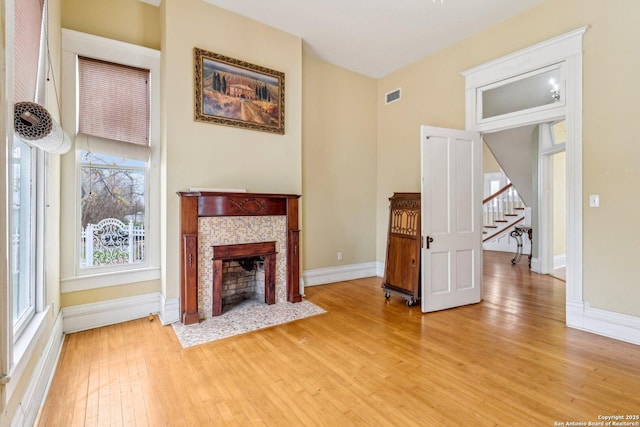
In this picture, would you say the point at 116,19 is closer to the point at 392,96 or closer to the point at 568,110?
the point at 392,96

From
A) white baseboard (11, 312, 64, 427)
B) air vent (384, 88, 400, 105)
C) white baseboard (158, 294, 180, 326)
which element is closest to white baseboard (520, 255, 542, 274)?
air vent (384, 88, 400, 105)

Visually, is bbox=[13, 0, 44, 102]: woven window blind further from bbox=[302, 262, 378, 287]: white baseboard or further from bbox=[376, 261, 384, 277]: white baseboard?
bbox=[376, 261, 384, 277]: white baseboard

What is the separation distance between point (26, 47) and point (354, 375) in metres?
3.18

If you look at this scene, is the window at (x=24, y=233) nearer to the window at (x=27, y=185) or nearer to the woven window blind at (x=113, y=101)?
the window at (x=27, y=185)

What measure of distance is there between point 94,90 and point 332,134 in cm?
323

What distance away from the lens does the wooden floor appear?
192 centimetres

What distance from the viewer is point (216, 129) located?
12.3ft

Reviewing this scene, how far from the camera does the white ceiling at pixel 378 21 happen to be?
3.59 meters

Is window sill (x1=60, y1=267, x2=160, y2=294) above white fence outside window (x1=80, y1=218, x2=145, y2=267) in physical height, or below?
below

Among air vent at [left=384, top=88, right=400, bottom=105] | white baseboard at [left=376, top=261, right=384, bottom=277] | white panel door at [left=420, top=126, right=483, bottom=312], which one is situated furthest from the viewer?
white baseboard at [left=376, top=261, right=384, bottom=277]

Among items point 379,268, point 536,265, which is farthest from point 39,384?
point 536,265

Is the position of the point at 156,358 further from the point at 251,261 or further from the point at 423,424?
the point at 423,424

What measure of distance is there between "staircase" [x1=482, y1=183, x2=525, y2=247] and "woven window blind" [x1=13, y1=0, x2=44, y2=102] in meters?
9.29

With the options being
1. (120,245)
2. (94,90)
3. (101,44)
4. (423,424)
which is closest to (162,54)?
(101,44)
